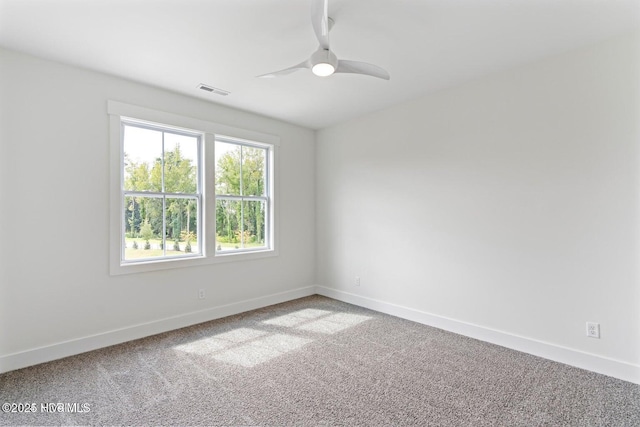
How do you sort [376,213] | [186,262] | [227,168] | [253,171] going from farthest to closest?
[253,171] < [376,213] < [227,168] < [186,262]

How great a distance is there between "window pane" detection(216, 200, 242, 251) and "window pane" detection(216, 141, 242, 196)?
0.53ft

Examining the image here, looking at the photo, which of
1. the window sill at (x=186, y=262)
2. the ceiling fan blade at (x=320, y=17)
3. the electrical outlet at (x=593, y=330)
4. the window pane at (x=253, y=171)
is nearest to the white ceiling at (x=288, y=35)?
the ceiling fan blade at (x=320, y=17)

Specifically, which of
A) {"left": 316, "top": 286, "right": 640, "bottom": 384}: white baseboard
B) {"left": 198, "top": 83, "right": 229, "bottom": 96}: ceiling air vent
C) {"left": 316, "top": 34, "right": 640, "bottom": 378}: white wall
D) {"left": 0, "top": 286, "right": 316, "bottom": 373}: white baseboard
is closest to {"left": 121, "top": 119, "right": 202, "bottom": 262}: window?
{"left": 198, "top": 83, "right": 229, "bottom": 96}: ceiling air vent

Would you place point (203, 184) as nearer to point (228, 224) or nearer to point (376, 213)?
point (228, 224)

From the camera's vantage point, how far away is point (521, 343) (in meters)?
3.00

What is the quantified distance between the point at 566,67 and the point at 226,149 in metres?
3.67

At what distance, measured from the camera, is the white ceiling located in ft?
7.02

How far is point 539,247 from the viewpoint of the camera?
2.91 m

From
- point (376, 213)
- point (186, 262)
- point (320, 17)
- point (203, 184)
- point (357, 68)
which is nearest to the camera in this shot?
point (320, 17)

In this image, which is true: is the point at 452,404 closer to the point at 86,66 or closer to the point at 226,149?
the point at 226,149

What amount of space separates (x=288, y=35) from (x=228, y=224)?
2.48m

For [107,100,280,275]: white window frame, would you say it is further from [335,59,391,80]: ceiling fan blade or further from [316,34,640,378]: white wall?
[335,59,391,80]: ceiling fan blade

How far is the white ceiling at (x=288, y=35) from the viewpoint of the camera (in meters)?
2.14

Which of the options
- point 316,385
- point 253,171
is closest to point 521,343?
point 316,385
